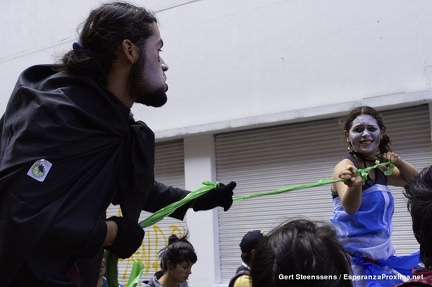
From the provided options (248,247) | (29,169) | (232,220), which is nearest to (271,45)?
(232,220)

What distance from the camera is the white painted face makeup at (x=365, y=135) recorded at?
384cm

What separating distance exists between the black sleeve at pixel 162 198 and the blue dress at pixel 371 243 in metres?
0.94

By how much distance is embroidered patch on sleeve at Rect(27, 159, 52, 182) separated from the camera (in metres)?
2.31

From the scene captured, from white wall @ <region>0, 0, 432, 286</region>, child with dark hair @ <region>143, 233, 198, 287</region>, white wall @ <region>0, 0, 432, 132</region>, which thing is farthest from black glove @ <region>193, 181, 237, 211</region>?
white wall @ <region>0, 0, 432, 286</region>

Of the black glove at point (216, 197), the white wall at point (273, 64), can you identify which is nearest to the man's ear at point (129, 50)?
the black glove at point (216, 197)

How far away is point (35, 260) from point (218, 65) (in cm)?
635

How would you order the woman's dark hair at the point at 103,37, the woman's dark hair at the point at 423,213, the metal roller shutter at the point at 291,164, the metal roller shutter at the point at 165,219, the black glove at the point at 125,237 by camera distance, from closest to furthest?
the woman's dark hair at the point at 423,213 < the black glove at the point at 125,237 < the woman's dark hair at the point at 103,37 < the metal roller shutter at the point at 291,164 < the metal roller shutter at the point at 165,219

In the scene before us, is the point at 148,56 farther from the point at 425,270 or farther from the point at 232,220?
the point at 232,220

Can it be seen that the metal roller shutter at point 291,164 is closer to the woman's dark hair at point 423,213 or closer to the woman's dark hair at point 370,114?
the woman's dark hair at point 370,114

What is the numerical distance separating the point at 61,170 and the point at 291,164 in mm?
5567

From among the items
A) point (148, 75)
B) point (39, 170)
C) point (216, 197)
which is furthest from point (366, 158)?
point (39, 170)

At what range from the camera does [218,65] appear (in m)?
8.40

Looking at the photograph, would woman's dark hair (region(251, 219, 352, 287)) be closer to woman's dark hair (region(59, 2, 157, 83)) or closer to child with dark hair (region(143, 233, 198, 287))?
woman's dark hair (region(59, 2, 157, 83))

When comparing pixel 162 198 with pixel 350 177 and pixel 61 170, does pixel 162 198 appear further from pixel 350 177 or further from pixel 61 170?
pixel 350 177
